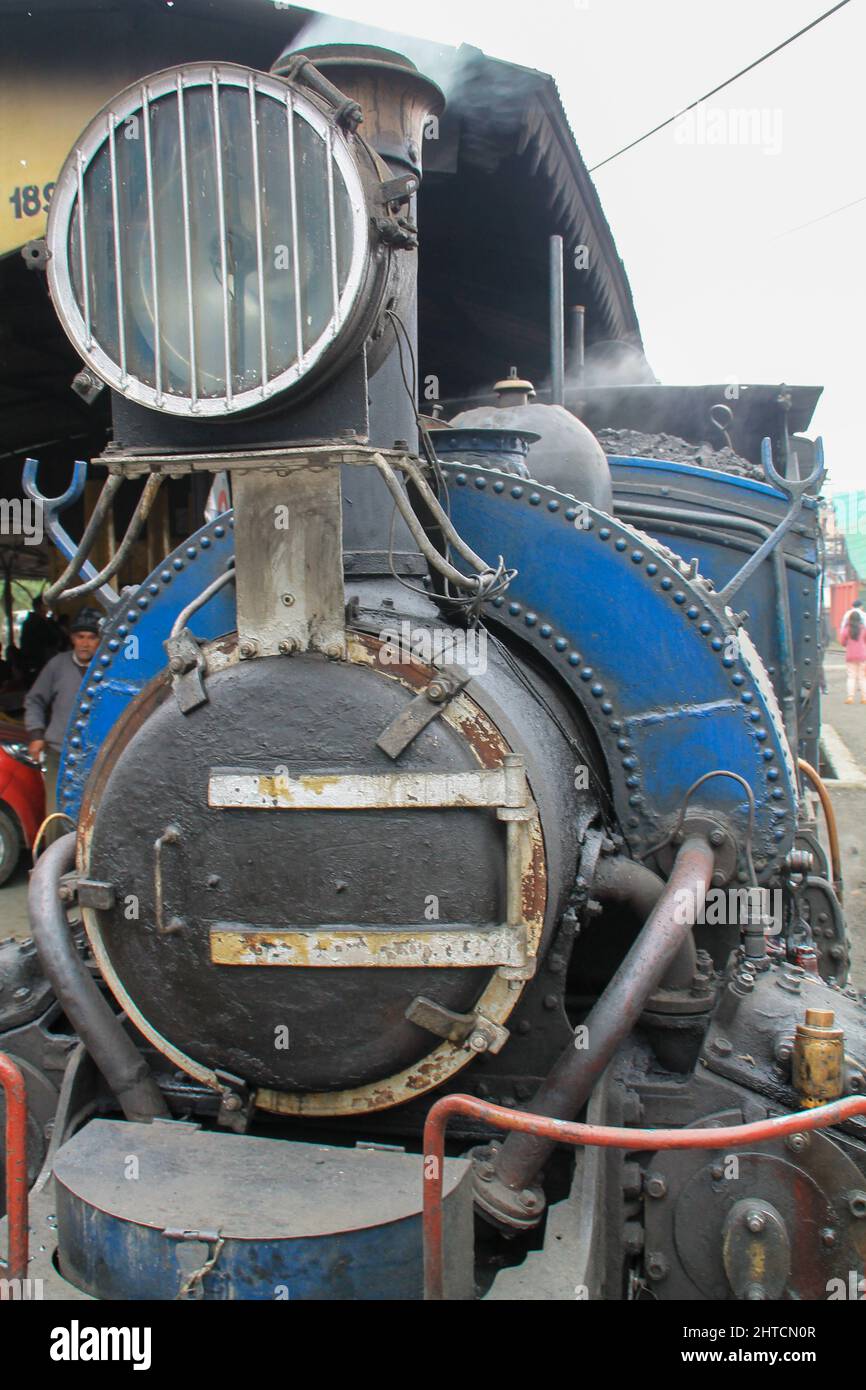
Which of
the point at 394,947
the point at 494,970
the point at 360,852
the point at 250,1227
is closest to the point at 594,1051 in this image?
the point at 494,970

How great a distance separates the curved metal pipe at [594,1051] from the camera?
2057mm

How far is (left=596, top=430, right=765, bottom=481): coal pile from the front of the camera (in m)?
4.81

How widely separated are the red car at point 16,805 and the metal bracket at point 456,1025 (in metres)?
5.89

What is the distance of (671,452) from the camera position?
16.3 ft

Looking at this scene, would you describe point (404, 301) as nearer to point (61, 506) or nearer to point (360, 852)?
point (61, 506)

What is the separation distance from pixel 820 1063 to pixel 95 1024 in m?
1.46

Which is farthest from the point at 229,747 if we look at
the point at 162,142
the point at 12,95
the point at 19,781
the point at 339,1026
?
the point at 19,781

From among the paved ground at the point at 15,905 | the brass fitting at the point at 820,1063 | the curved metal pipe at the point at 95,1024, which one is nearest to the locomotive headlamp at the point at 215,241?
the curved metal pipe at the point at 95,1024

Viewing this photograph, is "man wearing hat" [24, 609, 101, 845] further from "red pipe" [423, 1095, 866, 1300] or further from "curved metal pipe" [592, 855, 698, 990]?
"red pipe" [423, 1095, 866, 1300]

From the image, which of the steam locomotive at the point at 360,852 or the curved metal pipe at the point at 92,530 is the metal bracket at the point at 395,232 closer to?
the steam locomotive at the point at 360,852
